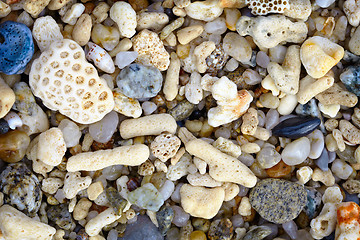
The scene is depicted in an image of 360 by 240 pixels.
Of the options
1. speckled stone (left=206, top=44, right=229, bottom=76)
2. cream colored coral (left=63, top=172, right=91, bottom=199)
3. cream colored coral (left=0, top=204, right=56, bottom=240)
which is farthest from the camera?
speckled stone (left=206, top=44, right=229, bottom=76)

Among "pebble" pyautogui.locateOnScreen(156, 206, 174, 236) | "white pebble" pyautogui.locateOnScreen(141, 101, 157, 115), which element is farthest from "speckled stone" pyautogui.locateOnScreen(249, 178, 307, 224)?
"white pebble" pyautogui.locateOnScreen(141, 101, 157, 115)

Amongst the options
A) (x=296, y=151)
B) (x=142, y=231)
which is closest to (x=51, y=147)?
(x=142, y=231)

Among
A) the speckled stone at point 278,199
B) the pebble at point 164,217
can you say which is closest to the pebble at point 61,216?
the pebble at point 164,217

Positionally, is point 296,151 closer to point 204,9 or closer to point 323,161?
point 323,161

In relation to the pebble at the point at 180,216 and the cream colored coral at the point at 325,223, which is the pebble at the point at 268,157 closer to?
the cream colored coral at the point at 325,223

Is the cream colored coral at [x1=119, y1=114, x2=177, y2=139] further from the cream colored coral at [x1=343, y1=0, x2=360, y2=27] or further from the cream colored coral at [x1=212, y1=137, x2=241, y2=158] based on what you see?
the cream colored coral at [x1=343, y1=0, x2=360, y2=27]

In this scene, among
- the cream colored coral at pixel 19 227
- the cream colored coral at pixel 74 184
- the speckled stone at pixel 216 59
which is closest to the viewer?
the cream colored coral at pixel 19 227
